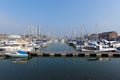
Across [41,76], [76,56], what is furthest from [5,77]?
[76,56]

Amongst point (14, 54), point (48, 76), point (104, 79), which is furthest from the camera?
point (14, 54)

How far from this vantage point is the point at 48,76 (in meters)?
26.7

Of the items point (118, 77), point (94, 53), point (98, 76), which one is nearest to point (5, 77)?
point (98, 76)

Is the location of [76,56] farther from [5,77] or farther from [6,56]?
[5,77]

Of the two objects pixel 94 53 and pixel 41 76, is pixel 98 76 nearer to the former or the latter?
pixel 41 76

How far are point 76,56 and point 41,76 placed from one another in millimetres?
20909

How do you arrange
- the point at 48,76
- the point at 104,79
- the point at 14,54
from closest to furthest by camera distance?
1. the point at 104,79
2. the point at 48,76
3. the point at 14,54

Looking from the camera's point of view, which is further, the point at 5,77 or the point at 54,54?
the point at 54,54

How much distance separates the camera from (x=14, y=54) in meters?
45.8

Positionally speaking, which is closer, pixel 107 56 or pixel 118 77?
pixel 118 77

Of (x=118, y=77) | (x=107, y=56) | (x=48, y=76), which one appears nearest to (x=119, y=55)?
(x=107, y=56)

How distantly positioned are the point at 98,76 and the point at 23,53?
24137 mm

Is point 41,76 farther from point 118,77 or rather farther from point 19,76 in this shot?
point 118,77

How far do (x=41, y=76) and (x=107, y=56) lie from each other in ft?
79.2
